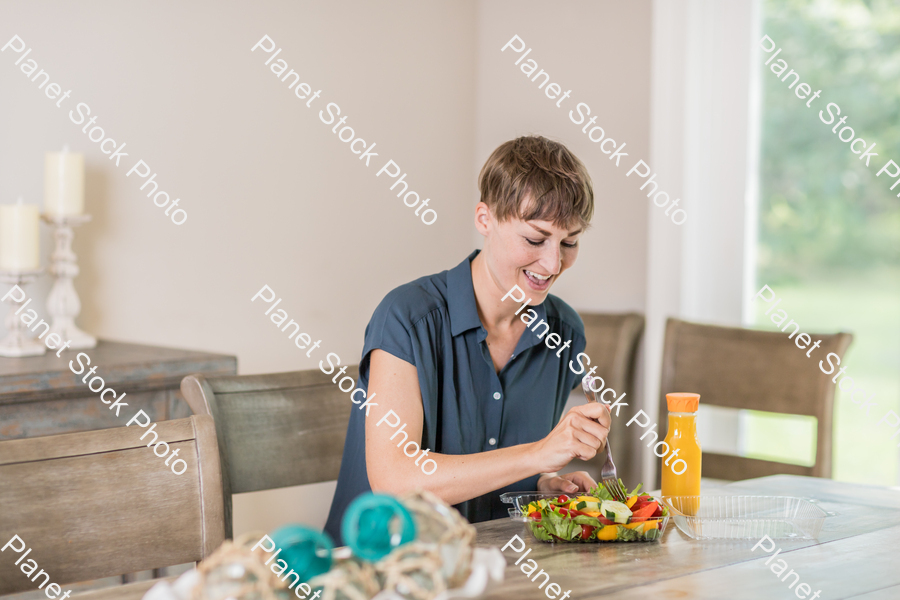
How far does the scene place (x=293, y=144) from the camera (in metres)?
2.61

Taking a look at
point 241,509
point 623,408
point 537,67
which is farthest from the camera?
point 537,67

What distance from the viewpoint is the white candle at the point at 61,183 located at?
193 centimetres

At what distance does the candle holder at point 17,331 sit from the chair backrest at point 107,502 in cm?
86

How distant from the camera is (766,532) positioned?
1188mm

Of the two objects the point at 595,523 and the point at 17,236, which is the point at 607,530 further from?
the point at 17,236

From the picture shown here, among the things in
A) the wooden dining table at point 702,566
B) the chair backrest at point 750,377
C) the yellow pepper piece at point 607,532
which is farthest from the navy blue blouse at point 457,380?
the chair backrest at point 750,377

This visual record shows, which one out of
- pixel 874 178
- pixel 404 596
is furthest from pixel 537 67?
pixel 404 596

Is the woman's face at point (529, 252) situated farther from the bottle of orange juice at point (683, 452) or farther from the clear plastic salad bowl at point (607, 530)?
the clear plastic salad bowl at point (607, 530)

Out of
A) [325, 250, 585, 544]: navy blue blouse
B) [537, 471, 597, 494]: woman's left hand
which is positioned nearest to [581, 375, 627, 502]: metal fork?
[537, 471, 597, 494]: woman's left hand

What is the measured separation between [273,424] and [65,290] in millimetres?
802

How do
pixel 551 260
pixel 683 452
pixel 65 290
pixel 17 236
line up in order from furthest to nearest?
1. pixel 65 290
2. pixel 17 236
3. pixel 551 260
4. pixel 683 452

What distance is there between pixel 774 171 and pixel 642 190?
15.5 inches

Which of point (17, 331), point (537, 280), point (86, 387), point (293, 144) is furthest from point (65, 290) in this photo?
point (537, 280)

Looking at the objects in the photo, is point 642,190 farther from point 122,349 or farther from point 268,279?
point 122,349
